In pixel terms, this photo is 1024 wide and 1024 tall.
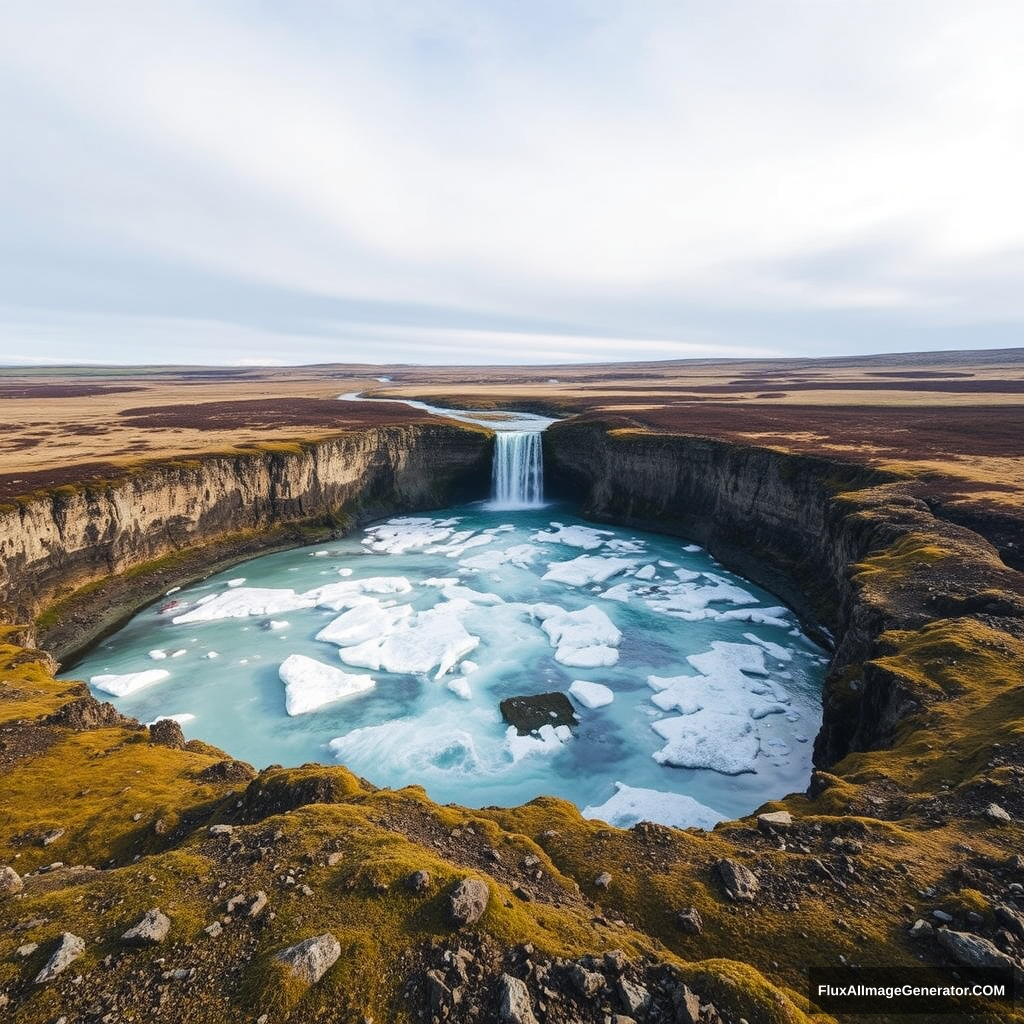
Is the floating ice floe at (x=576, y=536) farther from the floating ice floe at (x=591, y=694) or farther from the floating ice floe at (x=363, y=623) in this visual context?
the floating ice floe at (x=591, y=694)

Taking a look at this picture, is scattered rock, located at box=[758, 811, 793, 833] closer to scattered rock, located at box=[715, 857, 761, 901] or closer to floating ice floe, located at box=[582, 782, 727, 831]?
scattered rock, located at box=[715, 857, 761, 901]

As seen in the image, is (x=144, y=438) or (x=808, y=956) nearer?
(x=808, y=956)

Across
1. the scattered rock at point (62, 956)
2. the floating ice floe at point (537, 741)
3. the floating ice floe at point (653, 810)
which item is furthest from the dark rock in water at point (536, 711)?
the scattered rock at point (62, 956)

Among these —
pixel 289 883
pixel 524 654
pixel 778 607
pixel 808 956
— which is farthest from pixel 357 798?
pixel 778 607

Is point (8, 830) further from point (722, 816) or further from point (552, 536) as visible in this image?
point (552, 536)

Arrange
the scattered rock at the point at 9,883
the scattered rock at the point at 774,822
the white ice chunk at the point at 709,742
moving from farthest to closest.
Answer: the white ice chunk at the point at 709,742 < the scattered rock at the point at 774,822 < the scattered rock at the point at 9,883

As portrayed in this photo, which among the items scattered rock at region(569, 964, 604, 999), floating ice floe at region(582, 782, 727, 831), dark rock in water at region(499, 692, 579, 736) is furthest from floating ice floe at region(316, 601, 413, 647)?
scattered rock at region(569, 964, 604, 999)

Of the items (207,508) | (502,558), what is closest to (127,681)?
(207,508)
